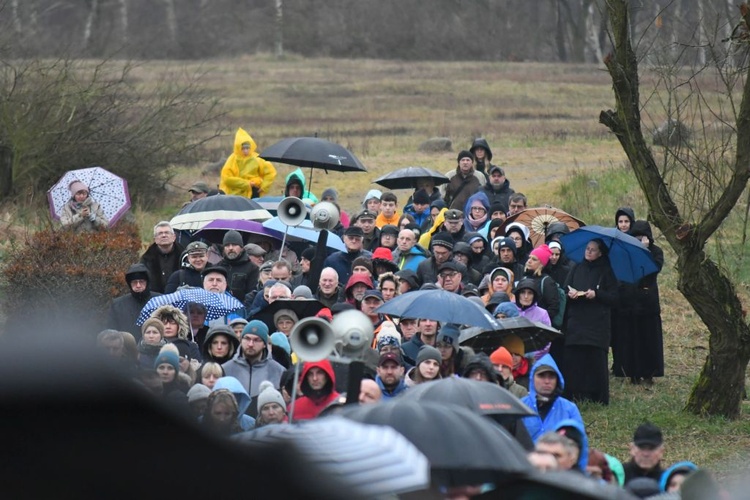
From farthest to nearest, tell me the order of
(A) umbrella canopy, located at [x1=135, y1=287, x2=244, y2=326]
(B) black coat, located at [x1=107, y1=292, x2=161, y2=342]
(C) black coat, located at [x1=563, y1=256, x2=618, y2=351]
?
(C) black coat, located at [x1=563, y1=256, x2=618, y2=351]
(B) black coat, located at [x1=107, y1=292, x2=161, y2=342]
(A) umbrella canopy, located at [x1=135, y1=287, x2=244, y2=326]

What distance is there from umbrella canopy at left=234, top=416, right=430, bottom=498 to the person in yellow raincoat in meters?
16.2

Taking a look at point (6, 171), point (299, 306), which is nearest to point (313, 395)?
point (299, 306)

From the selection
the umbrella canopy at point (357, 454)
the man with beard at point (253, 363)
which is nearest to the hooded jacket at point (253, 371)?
the man with beard at point (253, 363)

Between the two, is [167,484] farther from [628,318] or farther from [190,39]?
[190,39]

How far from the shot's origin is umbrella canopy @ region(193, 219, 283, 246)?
1390 centimetres

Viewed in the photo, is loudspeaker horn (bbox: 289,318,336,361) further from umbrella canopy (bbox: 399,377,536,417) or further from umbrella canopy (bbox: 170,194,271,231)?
umbrella canopy (bbox: 170,194,271,231)

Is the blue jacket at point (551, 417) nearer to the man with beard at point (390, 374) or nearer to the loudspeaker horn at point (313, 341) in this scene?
the man with beard at point (390, 374)

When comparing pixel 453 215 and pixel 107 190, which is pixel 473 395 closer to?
pixel 453 215

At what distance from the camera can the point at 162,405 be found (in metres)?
1.73

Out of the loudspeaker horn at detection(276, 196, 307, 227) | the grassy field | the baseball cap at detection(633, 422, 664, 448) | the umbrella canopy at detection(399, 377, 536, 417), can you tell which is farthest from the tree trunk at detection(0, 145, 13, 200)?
the baseball cap at detection(633, 422, 664, 448)

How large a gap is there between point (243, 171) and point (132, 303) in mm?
7113

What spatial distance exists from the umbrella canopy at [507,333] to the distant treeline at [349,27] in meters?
53.0

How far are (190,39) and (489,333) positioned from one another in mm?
56965

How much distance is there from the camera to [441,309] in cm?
975
